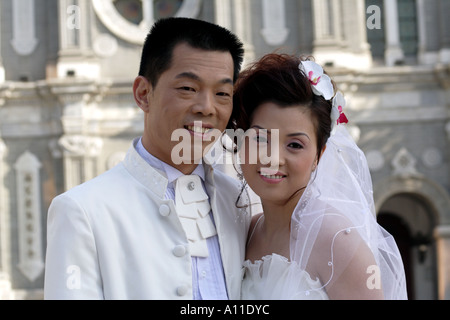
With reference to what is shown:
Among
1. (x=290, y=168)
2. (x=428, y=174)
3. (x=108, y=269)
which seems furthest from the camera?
(x=428, y=174)

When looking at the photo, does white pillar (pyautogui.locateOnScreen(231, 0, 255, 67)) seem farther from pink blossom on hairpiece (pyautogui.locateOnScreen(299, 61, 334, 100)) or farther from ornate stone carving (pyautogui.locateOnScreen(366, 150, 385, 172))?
pink blossom on hairpiece (pyautogui.locateOnScreen(299, 61, 334, 100))

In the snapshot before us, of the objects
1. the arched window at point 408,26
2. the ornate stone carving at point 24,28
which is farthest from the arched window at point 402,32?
the ornate stone carving at point 24,28

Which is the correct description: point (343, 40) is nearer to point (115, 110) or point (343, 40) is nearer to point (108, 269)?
point (115, 110)

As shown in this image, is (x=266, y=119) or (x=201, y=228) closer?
(x=201, y=228)

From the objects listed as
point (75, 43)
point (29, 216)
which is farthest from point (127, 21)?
point (29, 216)

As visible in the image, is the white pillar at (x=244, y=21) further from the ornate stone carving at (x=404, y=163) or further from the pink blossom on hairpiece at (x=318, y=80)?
the pink blossom on hairpiece at (x=318, y=80)

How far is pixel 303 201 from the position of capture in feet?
11.0

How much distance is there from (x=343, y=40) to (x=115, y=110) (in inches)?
170

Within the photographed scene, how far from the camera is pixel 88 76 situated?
14422 millimetres

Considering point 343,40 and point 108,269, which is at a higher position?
point 343,40

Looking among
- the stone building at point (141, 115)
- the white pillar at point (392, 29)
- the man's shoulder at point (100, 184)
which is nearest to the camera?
the man's shoulder at point (100, 184)

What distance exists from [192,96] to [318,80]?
67cm

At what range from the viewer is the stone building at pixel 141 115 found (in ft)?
46.8
